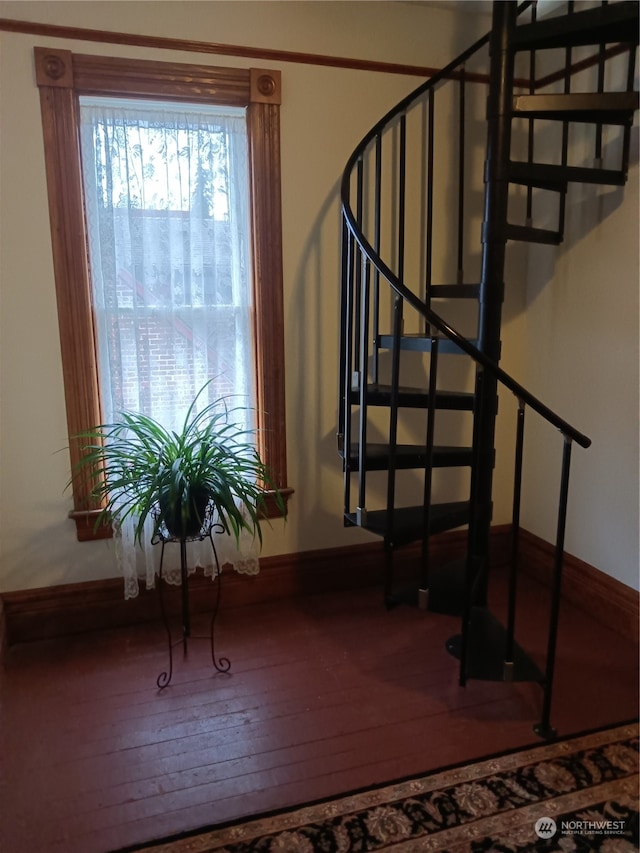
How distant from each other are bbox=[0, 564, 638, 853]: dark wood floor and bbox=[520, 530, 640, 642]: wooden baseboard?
0.20 ft

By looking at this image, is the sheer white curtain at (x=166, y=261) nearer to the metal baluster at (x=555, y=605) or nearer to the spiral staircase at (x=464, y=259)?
the spiral staircase at (x=464, y=259)

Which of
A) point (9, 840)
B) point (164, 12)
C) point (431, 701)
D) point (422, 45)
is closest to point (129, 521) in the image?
point (9, 840)

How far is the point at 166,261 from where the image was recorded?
8.05 ft

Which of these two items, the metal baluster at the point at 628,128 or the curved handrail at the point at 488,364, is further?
the metal baluster at the point at 628,128

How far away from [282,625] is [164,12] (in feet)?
8.18

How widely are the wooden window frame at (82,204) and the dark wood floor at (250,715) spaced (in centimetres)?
63

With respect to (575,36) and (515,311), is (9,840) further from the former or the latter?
(575,36)

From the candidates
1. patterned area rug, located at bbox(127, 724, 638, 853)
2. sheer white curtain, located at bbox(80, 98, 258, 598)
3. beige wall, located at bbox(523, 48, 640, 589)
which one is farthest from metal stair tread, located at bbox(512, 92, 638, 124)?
patterned area rug, located at bbox(127, 724, 638, 853)

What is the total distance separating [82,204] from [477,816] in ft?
7.92

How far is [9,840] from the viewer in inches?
62.4

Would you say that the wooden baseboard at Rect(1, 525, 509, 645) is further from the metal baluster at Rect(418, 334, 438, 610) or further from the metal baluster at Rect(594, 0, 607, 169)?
the metal baluster at Rect(594, 0, 607, 169)

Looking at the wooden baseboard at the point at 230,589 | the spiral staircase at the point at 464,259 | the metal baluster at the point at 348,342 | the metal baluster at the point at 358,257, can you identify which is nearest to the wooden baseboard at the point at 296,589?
the wooden baseboard at the point at 230,589

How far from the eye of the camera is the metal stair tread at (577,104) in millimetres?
2129

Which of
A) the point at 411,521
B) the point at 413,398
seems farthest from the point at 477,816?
the point at 413,398
